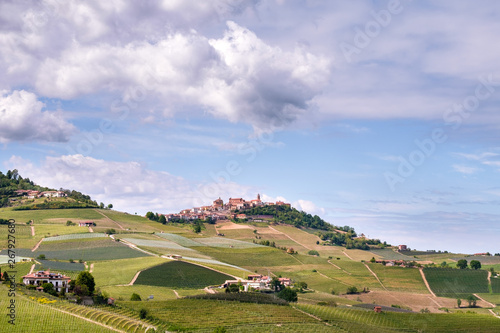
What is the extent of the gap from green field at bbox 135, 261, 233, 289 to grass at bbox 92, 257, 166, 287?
251 centimetres

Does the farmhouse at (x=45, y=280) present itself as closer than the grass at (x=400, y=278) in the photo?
Yes

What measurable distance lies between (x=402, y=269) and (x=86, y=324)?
368 ft

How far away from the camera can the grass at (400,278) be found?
13575 cm

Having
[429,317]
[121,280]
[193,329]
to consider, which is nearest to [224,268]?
[121,280]

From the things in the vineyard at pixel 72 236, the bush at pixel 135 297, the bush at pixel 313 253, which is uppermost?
the vineyard at pixel 72 236

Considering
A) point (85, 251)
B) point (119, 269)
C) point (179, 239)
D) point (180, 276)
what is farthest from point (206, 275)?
point (179, 239)

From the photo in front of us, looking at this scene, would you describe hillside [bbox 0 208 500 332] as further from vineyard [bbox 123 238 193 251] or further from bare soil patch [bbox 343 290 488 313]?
vineyard [bbox 123 238 193 251]

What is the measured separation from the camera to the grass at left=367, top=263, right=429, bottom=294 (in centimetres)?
13575

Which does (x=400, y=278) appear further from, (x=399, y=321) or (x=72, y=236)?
(x=72, y=236)

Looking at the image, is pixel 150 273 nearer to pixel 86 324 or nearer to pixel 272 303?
pixel 272 303

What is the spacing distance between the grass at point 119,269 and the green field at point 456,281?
68748mm

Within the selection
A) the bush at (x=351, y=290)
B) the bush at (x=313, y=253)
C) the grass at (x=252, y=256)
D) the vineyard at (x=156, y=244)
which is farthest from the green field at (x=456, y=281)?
the vineyard at (x=156, y=244)

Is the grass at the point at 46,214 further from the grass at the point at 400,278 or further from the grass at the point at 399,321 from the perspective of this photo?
the grass at the point at 399,321

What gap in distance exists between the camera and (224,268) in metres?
129
